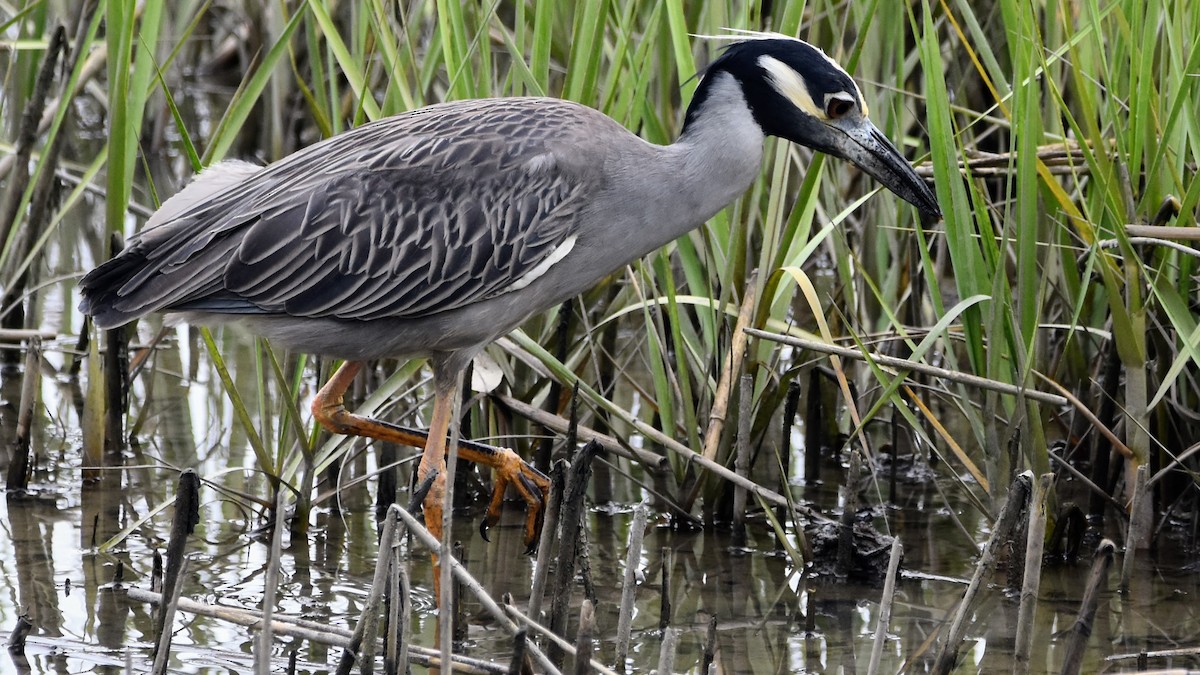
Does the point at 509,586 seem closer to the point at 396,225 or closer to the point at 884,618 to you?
the point at 396,225

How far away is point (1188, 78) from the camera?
164 inches

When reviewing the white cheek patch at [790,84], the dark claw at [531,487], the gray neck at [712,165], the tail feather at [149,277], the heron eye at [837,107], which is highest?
the white cheek patch at [790,84]

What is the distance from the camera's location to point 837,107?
4.38 m

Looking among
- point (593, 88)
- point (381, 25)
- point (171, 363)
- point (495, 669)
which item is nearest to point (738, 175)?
point (593, 88)

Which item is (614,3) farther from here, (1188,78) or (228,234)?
(1188,78)

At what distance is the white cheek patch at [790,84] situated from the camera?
173 inches

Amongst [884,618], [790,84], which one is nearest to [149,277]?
[790,84]

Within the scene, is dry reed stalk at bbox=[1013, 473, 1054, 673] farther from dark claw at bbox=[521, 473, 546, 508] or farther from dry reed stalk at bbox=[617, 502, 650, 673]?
dark claw at bbox=[521, 473, 546, 508]

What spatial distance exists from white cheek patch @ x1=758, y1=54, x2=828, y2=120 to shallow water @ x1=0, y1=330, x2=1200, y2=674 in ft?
4.65

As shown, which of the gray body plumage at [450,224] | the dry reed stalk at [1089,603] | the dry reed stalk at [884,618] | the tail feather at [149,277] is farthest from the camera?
the gray body plumage at [450,224]

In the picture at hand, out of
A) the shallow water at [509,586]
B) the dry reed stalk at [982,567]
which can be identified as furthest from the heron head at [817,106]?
the shallow water at [509,586]

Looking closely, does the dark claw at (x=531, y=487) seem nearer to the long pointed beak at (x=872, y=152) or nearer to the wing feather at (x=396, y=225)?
the wing feather at (x=396, y=225)

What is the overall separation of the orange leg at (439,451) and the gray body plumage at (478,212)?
28 centimetres

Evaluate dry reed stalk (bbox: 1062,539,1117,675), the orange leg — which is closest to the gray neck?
the orange leg
